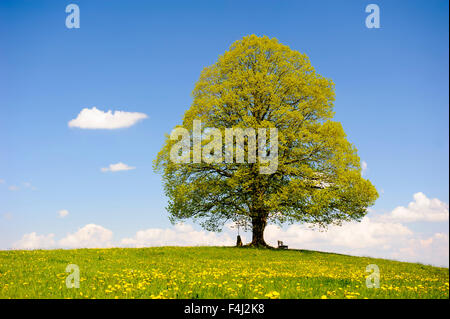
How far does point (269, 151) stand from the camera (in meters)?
27.8

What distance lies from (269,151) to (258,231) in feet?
19.5

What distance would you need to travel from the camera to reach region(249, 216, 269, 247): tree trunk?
2805 cm

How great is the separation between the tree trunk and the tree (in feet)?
0.24

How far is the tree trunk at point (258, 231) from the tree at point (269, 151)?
0.07 metres

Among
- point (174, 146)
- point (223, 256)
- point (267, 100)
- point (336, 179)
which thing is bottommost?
point (223, 256)

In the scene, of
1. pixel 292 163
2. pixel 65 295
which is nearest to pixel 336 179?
pixel 292 163

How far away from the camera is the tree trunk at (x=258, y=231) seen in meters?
28.0

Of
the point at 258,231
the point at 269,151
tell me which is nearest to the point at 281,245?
the point at 258,231

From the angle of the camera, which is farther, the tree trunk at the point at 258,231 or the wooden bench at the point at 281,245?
the wooden bench at the point at 281,245
